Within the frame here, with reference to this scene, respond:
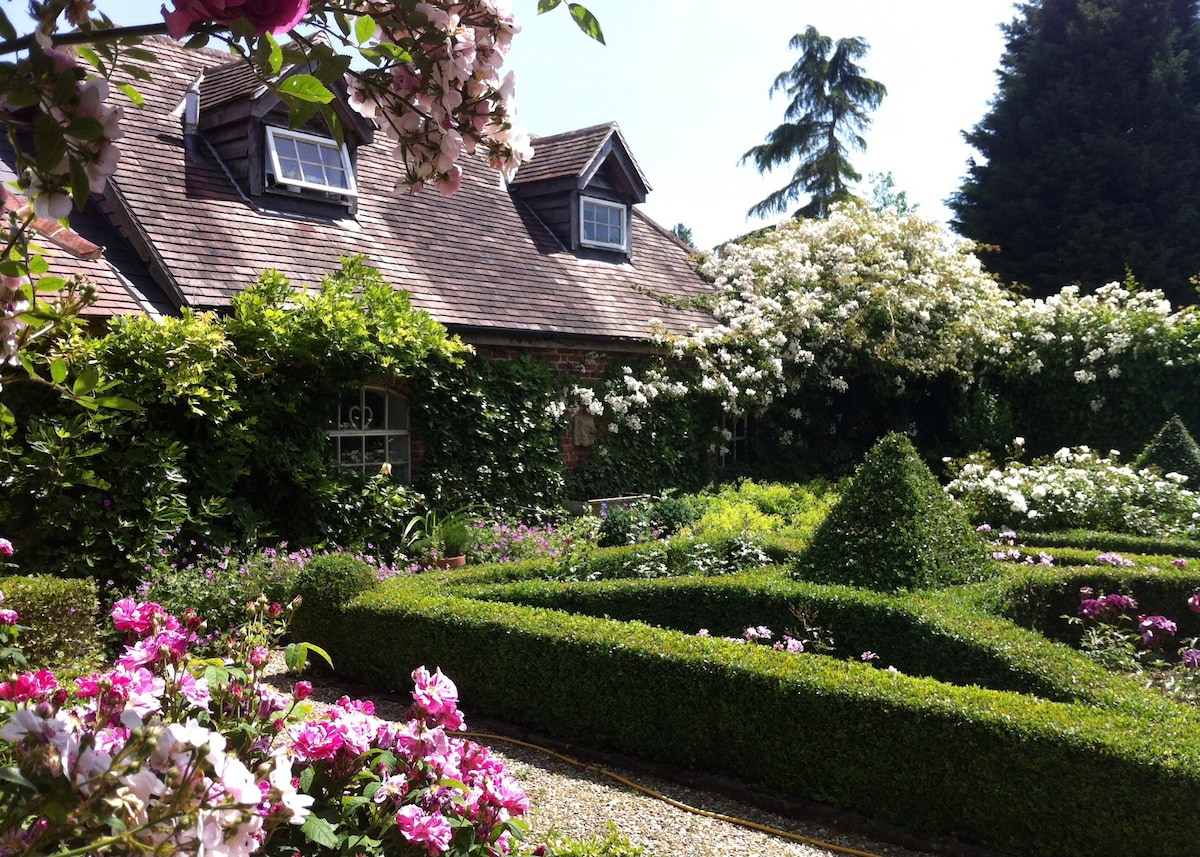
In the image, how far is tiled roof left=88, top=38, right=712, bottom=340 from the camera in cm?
955

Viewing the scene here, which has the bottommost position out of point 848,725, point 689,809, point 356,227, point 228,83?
point 689,809

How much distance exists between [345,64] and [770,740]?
4.14m

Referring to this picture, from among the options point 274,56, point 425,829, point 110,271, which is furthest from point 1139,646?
point 110,271

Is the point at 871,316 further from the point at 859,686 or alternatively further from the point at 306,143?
the point at 859,686

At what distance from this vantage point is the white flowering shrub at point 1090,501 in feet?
31.7

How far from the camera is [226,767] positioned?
3.95 feet

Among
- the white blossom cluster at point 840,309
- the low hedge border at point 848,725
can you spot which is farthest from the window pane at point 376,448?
the white blossom cluster at point 840,309

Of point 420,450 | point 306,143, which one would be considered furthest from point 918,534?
point 306,143

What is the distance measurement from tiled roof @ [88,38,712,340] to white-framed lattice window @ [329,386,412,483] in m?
1.23

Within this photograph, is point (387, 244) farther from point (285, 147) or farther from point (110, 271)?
point (110, 271)

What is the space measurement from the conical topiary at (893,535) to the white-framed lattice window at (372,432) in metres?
5.17

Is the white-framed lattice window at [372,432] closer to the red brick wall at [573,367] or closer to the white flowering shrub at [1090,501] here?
the red brick wall at [573,367]

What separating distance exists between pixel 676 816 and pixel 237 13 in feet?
13.5

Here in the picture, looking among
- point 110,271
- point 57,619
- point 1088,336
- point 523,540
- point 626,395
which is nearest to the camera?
point 57,619
